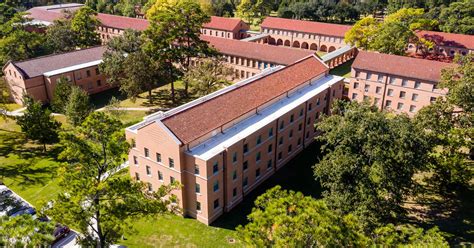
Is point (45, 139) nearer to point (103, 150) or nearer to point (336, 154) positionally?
point (103, 150)

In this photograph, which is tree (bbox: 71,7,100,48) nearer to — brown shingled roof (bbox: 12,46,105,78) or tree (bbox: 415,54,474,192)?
brown shingled roof (bbox: 12,46,105,78)

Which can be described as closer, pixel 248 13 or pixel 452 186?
pixel 452 186

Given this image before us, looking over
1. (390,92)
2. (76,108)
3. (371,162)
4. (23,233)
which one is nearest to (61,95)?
(76,108)

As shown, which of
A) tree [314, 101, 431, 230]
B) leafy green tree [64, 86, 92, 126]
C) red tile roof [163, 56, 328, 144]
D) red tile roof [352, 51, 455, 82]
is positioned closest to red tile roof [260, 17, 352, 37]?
red tile roof [352, 51, 455, 82]

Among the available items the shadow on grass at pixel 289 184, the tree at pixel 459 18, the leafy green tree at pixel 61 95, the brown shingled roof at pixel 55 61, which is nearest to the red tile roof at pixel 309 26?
the tree at pixel 459 18

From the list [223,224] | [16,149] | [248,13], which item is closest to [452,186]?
[223,224]

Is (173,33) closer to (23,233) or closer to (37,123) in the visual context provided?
(37,123)
